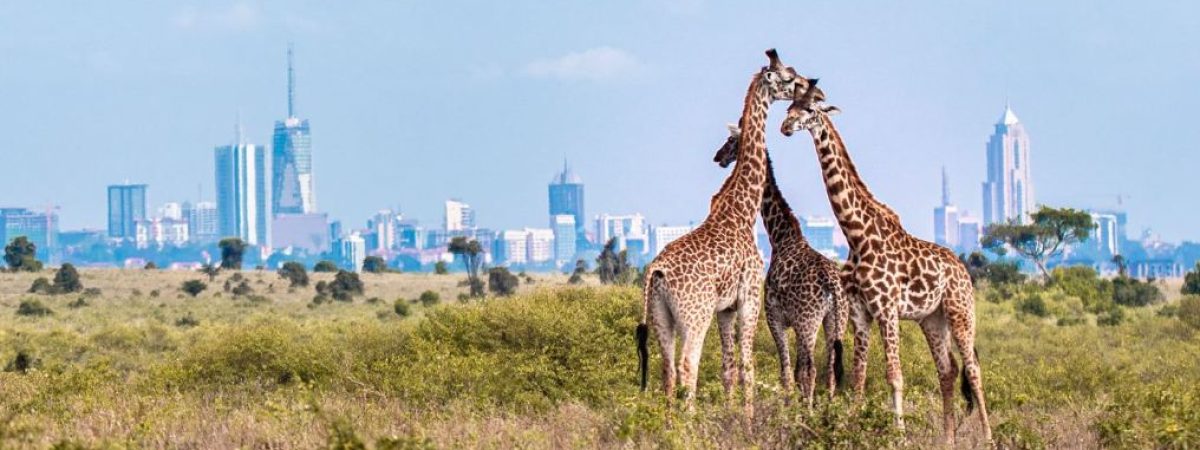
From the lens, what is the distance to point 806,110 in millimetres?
14062

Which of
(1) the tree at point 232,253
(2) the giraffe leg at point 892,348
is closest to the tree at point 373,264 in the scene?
(1) the tree at point 232,253

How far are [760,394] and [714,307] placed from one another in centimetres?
103

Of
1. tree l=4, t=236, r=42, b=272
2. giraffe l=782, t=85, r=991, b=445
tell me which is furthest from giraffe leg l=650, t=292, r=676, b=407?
tree l=4, t=236, r=42, b=272

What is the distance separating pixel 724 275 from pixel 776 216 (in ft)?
4.54

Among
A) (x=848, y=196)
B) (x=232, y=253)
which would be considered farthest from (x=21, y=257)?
(x=848, y=196)

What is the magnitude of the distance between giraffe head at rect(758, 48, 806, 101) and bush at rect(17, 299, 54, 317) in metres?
42.9

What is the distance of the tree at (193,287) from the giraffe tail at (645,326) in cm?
5748

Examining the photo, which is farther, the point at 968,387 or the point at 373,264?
the point at 373,264

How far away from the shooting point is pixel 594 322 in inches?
822

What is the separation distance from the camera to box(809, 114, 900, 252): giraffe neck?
544 inches

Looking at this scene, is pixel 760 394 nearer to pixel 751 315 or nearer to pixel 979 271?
pixel 751 315

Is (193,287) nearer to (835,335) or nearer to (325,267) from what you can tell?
(325,267)

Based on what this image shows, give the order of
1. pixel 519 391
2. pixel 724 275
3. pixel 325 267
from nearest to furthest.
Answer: pixel 724 275, pixel 519 391, pixel 325 267

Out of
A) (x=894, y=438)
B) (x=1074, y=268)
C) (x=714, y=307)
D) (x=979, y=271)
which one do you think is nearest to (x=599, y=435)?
(x=714, y=307)
